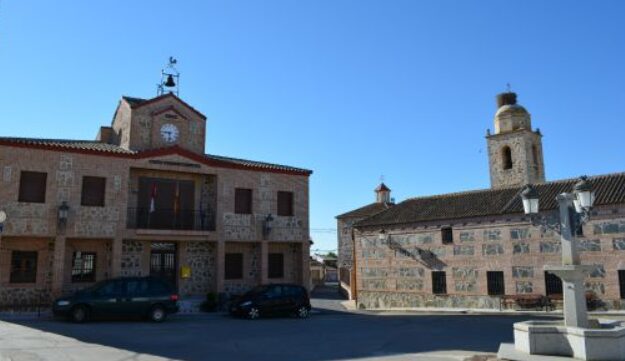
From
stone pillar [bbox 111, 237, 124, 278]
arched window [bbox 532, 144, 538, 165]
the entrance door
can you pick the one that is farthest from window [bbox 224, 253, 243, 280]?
arched window [bbox 532, 144, 538, 165]

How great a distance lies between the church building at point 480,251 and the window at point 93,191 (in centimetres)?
1473

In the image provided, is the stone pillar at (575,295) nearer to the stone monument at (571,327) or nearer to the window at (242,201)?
the stone monument at (571,327)

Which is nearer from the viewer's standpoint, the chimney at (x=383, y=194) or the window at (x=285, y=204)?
the window at (x=285, y=204)

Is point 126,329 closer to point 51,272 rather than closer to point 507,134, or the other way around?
point 51,272

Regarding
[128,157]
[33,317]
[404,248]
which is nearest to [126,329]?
[33,317]

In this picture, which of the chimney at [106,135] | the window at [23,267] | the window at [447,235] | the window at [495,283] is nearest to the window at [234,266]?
the window at [23,267]

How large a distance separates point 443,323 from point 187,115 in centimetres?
1447

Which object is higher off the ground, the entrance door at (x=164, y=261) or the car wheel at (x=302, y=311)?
the entrance door at (x=164, y=261)

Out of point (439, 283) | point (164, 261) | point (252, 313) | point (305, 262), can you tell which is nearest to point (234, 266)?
point (164, 261)

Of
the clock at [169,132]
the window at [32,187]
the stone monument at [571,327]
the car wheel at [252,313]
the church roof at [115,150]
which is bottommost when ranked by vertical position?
the car wheel at [252,313]

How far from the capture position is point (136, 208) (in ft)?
71.8

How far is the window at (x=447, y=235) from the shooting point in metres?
26.2

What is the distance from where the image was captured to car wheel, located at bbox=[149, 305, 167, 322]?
17.5 m

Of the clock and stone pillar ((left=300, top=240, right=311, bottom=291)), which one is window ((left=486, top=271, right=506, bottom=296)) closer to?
stone pillar ((left=300, top=240, right=311, bottom=291))
